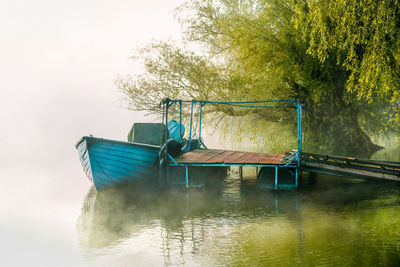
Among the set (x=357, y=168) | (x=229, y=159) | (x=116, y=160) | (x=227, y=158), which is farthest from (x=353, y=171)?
(x=116, y=160)

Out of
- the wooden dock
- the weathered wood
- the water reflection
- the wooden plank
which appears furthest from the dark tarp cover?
the wooden plank

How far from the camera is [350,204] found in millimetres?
9938

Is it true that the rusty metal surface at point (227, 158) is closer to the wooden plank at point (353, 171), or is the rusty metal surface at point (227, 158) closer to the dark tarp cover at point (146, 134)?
the wooden plank at point (353, 171)

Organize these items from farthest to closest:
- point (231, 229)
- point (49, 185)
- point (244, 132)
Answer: point (244, 132) → point (49, 185) → point (231, 229)

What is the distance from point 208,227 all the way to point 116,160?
442cm

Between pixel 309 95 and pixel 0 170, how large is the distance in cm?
1432

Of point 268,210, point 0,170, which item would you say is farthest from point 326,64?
point 0,170

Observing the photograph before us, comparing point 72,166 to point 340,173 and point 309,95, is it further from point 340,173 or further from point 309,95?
point 340,173

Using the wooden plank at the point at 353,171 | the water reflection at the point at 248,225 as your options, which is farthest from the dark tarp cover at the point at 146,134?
the wooden plank at the point at 353,171

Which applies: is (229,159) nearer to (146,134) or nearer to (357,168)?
(146,134)

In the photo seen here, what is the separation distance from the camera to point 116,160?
1154cm

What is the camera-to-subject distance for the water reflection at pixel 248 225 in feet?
20.4

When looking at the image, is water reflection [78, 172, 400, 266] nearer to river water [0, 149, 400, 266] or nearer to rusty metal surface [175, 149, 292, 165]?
river water [0, 149, 400, 266]

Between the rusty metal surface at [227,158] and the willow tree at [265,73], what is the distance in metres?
4.05
